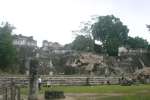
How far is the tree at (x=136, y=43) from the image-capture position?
108 m

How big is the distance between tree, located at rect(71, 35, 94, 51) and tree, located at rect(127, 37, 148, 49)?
12.8 meters

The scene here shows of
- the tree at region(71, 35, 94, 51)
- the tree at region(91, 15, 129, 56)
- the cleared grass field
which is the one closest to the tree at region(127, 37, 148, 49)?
the tree at region(91, 15, 129, 56)

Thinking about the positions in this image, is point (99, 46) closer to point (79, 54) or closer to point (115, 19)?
point (115, 19)

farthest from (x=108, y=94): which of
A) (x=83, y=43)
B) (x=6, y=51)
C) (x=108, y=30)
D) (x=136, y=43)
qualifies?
(x=136, y=43)

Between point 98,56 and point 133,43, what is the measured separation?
30.9m

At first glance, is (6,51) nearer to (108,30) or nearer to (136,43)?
(108,30)

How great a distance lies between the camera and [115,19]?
340 ft

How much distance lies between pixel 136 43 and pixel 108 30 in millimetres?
12021

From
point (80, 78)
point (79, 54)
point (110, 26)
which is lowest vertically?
point (80, 78)

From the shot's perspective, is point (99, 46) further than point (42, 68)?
Yes

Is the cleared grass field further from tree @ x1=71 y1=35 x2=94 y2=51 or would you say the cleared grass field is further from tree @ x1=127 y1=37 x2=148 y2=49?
tree @ x1=127 y1=37 x2=148 y2=49

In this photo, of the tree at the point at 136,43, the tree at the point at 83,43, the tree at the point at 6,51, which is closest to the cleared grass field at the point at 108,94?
the tree at the point at 6,51

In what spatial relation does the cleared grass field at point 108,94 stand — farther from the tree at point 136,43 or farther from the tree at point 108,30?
the tree at point 136,43

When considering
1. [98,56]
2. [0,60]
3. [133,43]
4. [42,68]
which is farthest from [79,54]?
[133,43]
